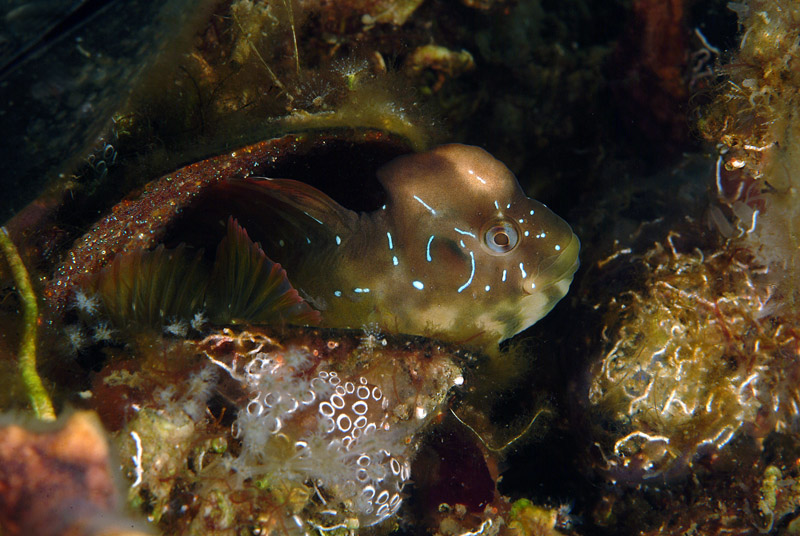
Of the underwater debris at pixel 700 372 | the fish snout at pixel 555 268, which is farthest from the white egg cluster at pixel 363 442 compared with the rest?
the underwater debris at pixel 700 372

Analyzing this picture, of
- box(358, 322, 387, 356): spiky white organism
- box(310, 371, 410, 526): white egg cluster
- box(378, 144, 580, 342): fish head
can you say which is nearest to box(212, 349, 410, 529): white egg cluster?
box(310, 371, 410, 526): white egg cluster

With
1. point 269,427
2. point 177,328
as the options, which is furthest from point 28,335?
point 269,427

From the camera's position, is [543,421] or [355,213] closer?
[355,213]

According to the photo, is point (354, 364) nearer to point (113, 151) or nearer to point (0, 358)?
point (0, 358)

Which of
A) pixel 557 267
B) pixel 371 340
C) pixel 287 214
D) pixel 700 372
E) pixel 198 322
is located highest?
pixel 198 322

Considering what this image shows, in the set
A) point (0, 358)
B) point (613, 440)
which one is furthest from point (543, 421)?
point (0, 358)

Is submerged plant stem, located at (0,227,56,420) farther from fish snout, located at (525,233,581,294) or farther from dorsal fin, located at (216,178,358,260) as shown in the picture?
fish snout, located at (525,233,581,294)

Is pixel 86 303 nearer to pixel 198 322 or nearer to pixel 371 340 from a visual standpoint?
pixel 198 322
